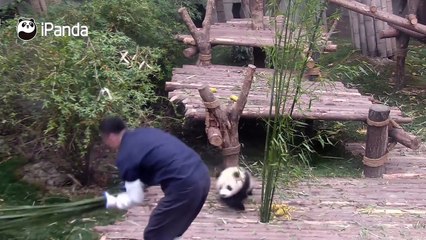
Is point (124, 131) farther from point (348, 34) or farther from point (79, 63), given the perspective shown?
point (348, 34)

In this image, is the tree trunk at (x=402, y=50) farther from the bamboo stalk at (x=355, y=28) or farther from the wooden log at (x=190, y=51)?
the wooden log at (x=190, y=51)

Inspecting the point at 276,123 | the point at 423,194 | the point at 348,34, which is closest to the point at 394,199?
the point at 423,194

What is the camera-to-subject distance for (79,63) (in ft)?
18.9

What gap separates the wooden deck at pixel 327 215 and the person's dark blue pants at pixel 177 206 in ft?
1.94

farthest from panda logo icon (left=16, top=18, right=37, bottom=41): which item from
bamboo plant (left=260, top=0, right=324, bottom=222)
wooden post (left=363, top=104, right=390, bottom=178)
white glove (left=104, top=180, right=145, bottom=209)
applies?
wooden post (left=363, top=104, right=390, bottom=178)

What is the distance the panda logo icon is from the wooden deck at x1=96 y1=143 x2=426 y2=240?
179cm

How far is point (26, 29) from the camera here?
6.41m

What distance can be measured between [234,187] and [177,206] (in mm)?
1430

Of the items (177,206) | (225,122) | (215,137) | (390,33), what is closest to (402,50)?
(390,33)

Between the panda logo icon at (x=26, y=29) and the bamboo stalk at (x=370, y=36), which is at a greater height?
the panda logo icon at (x=26, y=29)

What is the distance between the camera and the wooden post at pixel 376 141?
266 inches

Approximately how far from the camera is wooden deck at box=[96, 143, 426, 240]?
5.23 meters

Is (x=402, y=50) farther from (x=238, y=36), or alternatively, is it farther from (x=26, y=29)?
(x=26, y=29)

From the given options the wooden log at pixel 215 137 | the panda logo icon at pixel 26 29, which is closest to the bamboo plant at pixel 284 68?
the wooden log at pixel 215 137
